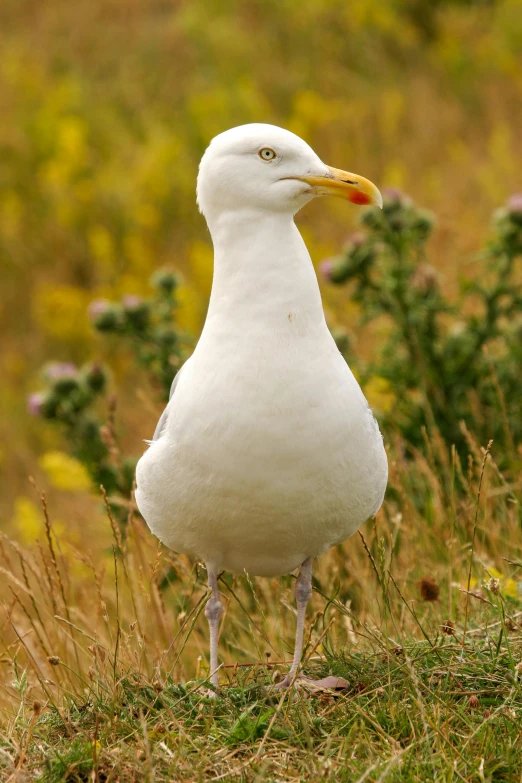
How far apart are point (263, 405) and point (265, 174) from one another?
0.66 meters

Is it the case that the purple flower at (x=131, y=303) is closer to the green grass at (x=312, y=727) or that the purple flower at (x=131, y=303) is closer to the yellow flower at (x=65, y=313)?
the green grass at (x=312, y=727)

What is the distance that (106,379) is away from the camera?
474cm

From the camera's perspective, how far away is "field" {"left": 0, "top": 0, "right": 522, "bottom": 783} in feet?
8.71

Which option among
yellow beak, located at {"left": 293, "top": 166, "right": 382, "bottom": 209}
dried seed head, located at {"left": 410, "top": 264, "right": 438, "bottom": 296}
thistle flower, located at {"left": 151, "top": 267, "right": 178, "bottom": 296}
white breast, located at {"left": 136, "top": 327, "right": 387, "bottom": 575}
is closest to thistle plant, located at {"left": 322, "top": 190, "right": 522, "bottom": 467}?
dried seed head, located at {"left": 410, "top": 264, "right": 438, "bottom": 296}

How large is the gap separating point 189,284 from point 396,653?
6386 mm

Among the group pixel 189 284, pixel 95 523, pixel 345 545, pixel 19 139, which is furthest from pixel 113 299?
pixel 345 545

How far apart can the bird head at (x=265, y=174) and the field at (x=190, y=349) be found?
3.36ft

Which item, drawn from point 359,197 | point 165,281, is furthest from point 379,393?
point 359,197

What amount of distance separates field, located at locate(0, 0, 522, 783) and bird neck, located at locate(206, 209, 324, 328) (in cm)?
74

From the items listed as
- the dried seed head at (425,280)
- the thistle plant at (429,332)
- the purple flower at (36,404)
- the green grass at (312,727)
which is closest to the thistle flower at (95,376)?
the purple flower at (36,404)

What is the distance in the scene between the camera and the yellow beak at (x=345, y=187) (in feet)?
9.39

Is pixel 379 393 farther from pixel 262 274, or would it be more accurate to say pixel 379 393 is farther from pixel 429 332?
pixel 262 274

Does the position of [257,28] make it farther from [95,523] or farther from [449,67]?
[95,523]

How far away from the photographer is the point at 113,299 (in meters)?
9.34
